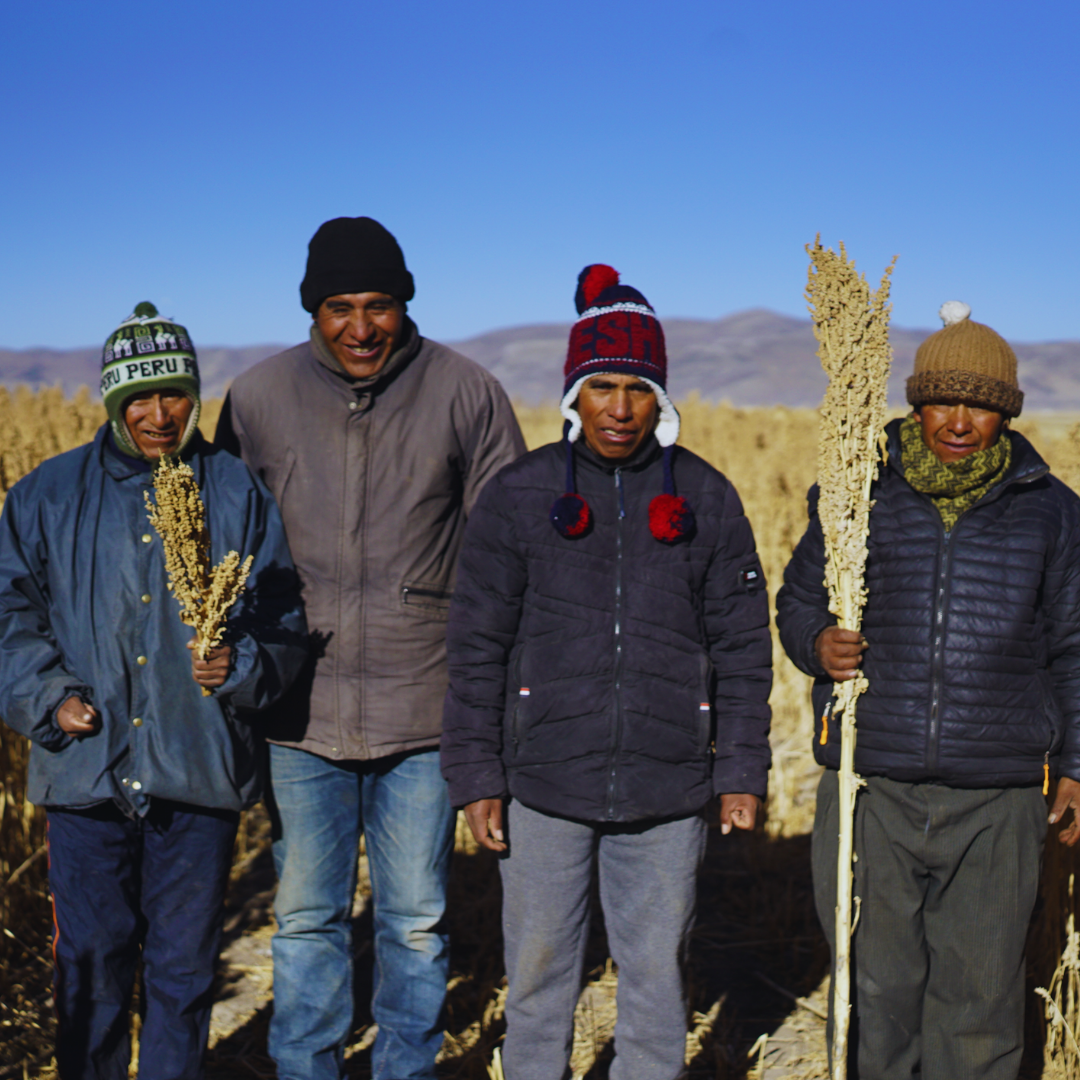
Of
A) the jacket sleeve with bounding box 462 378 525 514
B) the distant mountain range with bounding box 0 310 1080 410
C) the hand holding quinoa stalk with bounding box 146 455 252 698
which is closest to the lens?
the hand holding quinoa stalk with bounding box 146 455 252 698

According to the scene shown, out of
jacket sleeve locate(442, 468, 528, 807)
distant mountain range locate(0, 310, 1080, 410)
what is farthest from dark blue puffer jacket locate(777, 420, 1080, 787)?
distant mountain range locate(0, 310, 1080, 410)

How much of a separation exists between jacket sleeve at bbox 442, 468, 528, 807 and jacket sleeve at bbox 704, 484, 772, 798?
468 millimetres

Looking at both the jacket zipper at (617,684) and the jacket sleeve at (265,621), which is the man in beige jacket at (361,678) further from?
the jacket zipper at (617,684)

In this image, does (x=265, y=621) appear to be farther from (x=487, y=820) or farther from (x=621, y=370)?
(x=621, y=370)

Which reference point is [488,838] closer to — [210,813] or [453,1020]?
[210,813]

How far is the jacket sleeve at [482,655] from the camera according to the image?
2.61 meters

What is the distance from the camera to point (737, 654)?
2.65m

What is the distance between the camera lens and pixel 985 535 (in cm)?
263

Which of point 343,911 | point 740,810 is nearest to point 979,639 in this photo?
point 740,810

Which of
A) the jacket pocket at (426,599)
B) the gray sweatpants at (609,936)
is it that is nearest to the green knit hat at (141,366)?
the jacket pocket at (426,599)

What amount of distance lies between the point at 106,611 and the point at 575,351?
1288mm

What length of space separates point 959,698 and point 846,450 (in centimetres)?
66

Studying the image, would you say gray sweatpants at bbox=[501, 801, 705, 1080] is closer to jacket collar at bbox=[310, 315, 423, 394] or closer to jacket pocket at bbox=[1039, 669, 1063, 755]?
jacket pocket at bbox=[1039, 669, 1063, 755]

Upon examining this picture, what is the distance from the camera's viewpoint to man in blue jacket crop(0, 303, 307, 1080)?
8.62 ft
